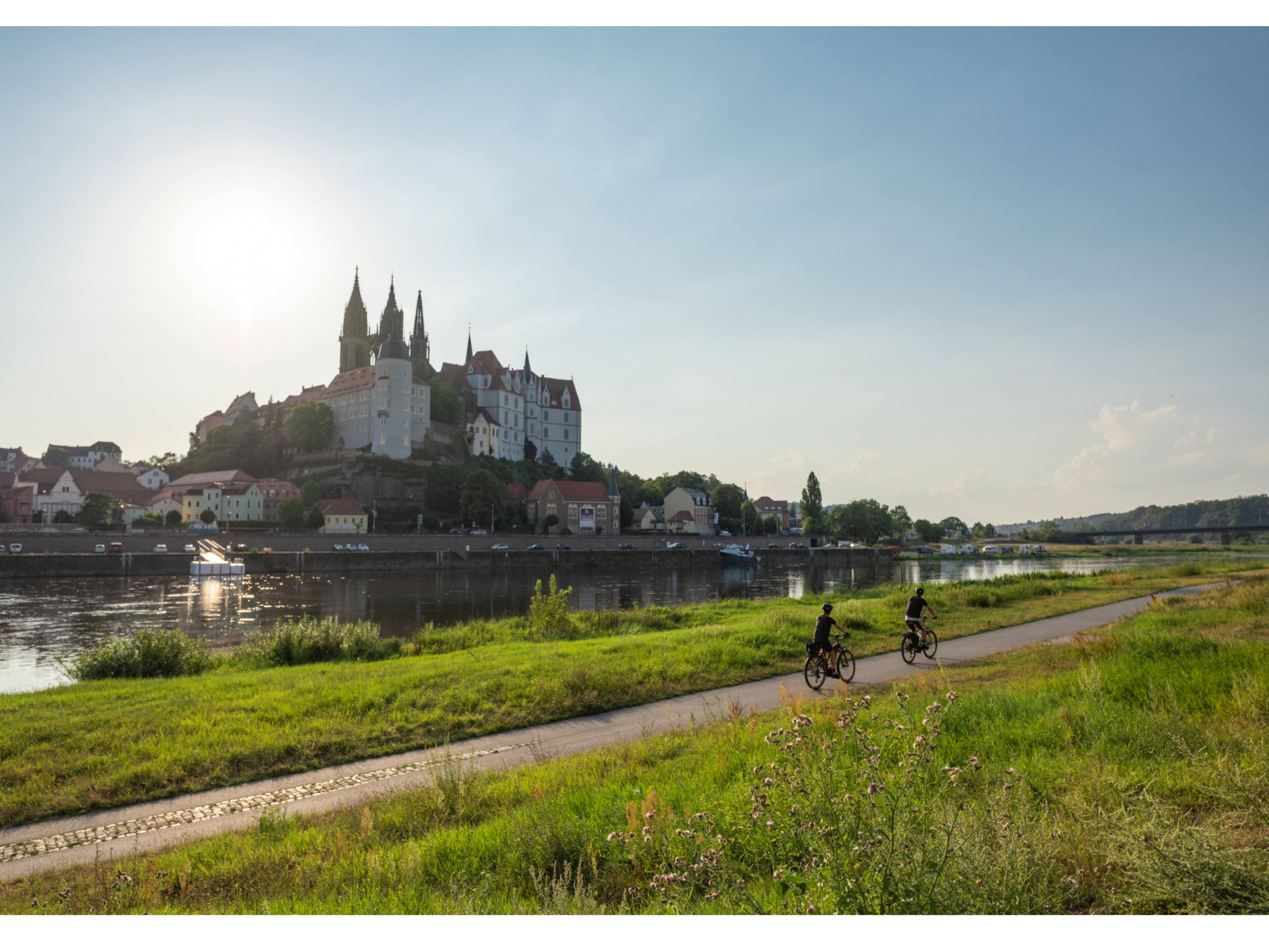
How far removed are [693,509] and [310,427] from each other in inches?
2868

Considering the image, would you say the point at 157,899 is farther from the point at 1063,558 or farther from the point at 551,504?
the point at 1063,558

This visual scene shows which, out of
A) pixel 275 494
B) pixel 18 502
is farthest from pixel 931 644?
pixel 18 502

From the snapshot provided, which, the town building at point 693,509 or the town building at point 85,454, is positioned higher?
the town building at point 85,454

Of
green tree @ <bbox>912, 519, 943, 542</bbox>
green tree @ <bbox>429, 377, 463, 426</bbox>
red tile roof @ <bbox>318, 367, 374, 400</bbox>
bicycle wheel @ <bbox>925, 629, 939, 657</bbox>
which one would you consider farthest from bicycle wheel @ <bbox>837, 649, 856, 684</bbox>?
green tree @ <bbox>912, 519, 943, 542</bbox>

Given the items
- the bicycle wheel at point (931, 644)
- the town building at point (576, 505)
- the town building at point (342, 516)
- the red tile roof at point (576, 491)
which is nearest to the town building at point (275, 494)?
the town building at point (342, 516)

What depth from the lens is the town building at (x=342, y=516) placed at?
10044cm

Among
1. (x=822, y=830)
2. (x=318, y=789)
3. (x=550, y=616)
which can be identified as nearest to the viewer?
(x=822, y=830)

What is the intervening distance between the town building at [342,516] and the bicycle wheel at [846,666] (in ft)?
308

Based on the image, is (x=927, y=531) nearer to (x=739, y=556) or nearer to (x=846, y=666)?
(x=739, y=556)

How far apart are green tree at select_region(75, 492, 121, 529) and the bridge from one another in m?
179

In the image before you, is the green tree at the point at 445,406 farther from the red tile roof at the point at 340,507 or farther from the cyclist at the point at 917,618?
the cyclist at the point at 917,618

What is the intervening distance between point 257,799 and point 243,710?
12.9ft

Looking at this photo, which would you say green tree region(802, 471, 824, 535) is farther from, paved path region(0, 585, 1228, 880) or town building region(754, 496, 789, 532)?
paved path region(0, 585, 1228, 880)

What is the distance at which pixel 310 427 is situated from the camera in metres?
123
